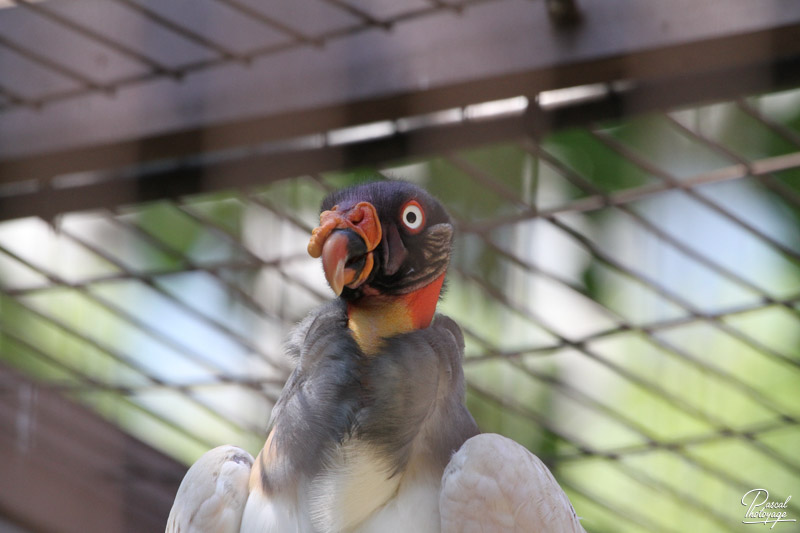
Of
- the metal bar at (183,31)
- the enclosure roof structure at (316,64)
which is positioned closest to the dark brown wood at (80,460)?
the enclosure roof structure at (316,64)

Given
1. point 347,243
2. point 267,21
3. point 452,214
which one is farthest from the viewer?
point 452,214

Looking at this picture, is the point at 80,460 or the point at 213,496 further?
the point at 80,460

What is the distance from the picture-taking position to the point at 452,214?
2.94 metres

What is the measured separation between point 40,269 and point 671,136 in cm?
224

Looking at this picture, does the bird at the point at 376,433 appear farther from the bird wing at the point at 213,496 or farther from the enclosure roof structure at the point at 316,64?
the enclosure roof structure at the point at 316,64

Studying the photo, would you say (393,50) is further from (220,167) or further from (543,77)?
(220,167)

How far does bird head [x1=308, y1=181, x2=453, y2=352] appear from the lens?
1742 millimetres

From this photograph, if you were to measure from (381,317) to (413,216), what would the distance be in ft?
0.68

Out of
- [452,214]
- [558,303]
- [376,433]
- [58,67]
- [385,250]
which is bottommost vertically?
[376,433]

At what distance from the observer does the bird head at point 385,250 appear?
1.74 metres

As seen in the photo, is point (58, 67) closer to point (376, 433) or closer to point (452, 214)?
point (452, 214)

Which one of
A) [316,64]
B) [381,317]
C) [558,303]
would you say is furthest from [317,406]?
[558,303]

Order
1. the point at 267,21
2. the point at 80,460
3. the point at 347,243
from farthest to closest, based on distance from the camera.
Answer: the point at 80,460
the point at 267,21
the point at 347,243

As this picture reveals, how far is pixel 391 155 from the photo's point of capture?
2.77 m
